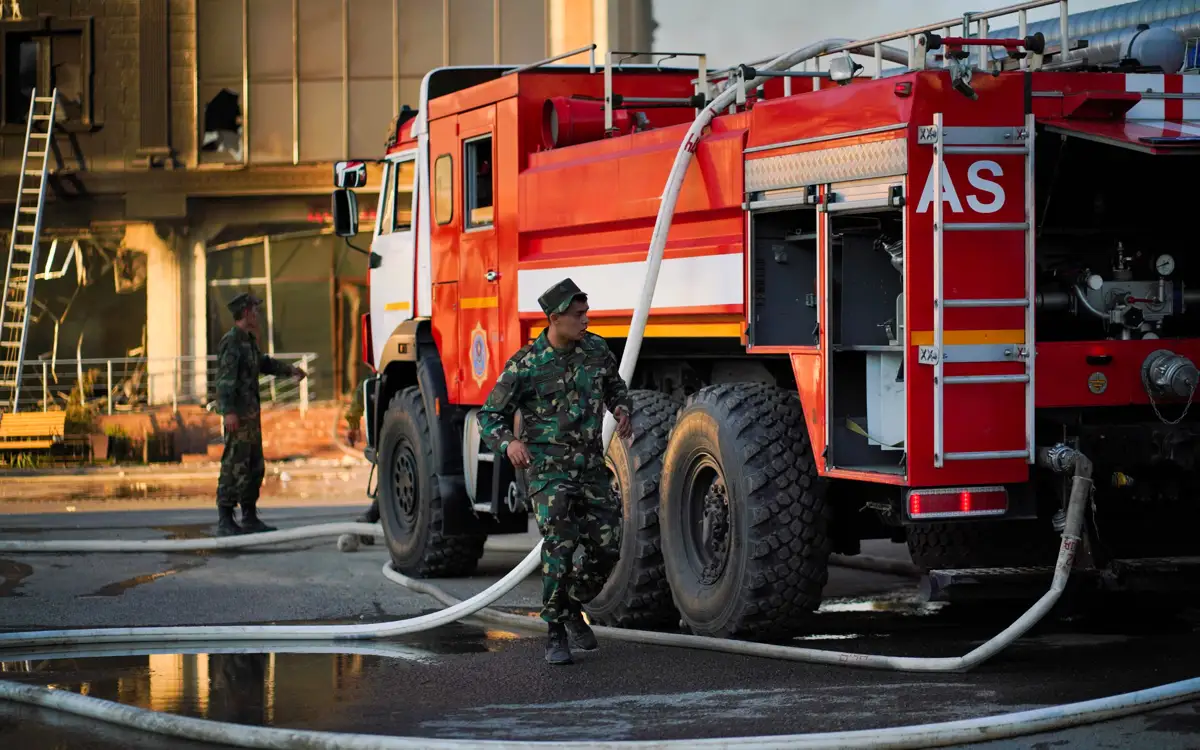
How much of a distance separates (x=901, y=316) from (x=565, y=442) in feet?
5.66

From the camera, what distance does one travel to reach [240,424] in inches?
627

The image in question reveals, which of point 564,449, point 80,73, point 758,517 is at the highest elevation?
point 80,73

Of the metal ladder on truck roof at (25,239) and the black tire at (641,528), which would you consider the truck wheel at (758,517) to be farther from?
the metal ladder on truck roof at (25,239)

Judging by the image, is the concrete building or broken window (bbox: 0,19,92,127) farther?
broken window (bbox: 0,19,92,127)

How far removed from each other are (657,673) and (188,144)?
22091 mm

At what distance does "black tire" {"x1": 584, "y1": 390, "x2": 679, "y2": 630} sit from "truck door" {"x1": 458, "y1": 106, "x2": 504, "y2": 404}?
5.92ft

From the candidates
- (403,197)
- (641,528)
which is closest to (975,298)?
(641,528)

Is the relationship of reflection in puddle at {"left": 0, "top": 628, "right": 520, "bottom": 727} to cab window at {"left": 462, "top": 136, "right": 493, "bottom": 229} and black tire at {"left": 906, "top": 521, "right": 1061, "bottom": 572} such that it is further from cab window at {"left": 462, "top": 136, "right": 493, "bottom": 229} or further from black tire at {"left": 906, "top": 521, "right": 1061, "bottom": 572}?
cab window at {"left": 462, "top": 136, "right": 493, "bottom": 229}

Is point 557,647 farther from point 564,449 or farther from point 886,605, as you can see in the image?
point 886,605

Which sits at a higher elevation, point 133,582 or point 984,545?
point 984,545

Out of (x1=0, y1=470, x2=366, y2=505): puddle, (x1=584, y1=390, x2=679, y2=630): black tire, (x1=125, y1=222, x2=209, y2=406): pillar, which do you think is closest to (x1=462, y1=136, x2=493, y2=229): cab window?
(x1=584, y1=390, x2=679, y2=630): black tire

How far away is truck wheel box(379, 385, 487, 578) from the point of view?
12891 millimetres

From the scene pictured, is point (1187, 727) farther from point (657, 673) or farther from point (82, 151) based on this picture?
point (82, 151)

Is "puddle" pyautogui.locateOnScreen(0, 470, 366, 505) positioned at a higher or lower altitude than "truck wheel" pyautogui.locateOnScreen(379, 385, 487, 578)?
lower
